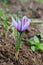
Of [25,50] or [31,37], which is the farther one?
[31,37]

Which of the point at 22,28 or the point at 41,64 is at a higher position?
the point at 22,28

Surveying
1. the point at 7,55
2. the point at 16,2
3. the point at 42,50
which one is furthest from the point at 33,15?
the point at 7,55

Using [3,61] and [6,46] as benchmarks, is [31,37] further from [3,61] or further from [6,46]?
[3,61]

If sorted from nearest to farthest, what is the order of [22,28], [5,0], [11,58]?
[22,28], [11,58], [5,0]

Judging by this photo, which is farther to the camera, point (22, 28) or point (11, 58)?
point (11, 58)

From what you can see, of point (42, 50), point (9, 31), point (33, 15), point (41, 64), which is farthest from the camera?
point (33, 15)

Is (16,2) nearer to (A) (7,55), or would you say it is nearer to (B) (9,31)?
(B) (9,31)

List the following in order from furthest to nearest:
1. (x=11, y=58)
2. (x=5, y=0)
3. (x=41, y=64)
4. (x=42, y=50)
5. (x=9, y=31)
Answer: (x=5, y=0)
(x=9, y=31)
(x=42, y=50)
(x=41, y=64)
(x=11, y=58)

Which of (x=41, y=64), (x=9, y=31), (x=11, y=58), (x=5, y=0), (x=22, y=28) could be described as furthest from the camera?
(x=5, y=0)

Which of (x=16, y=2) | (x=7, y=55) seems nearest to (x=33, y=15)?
(x=16, y=2)
